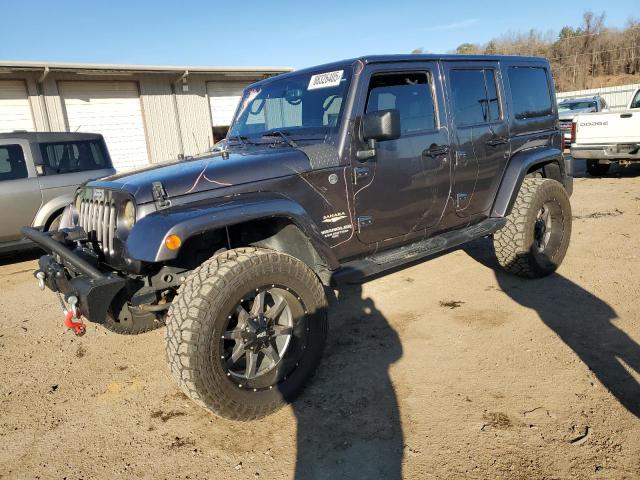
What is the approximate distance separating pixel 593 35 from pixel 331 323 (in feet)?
154

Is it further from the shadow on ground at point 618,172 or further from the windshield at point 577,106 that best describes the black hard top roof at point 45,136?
the windshield at point 577,106

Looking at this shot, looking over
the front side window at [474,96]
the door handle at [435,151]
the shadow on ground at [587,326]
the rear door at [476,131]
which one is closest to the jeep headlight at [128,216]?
the door handle at [435,151]

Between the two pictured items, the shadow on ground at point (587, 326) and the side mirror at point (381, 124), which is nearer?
the shadow on ground at point (587, 326)

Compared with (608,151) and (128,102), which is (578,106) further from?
(128,102)

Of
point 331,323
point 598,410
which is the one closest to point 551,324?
point 598,410

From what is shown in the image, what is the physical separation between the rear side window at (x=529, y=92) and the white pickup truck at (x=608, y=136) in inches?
221

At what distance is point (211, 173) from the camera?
2.77 metres

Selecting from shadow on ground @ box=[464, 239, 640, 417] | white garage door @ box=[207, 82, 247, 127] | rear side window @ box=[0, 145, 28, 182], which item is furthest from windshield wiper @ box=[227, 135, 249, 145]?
white garage door @ box=[207, 82, 247, 127]

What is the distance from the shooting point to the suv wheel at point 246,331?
2.45 meters

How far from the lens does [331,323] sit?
4.02 m

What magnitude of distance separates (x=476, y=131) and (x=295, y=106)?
1.61 m

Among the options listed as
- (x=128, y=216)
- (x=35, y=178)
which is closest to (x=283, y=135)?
(x=128, y=216)

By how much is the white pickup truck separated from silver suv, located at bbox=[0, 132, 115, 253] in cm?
957

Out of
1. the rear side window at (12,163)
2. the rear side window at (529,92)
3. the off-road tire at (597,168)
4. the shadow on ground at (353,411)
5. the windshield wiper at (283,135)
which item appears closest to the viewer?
the shadow on ground at (353,411)
